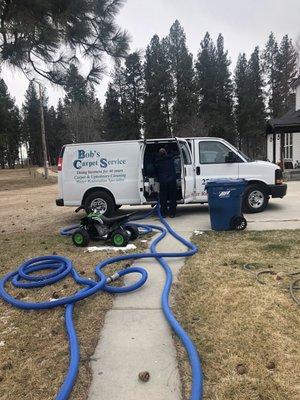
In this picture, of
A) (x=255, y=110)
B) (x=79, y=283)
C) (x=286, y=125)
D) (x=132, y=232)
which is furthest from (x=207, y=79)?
(x=79, y=283)

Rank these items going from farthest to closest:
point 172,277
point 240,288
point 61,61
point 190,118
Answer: point 190,118 → point 61,61 → point 172,277 → point 240,288

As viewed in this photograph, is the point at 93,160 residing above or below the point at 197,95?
below

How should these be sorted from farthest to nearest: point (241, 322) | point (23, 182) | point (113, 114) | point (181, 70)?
1. point (113, 114)
2. point (181, 70)
3. point (23, 182)
4. point (241, 322)

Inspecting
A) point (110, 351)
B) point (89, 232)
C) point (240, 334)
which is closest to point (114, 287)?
point (110, 351)

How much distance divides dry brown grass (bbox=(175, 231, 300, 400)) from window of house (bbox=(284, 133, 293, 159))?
879 inches

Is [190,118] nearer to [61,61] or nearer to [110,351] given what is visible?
[61,61]

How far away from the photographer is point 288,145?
27531 mm

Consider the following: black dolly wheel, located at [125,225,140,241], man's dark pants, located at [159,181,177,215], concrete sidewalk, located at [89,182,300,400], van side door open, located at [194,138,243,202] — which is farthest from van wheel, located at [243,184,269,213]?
concrete sidewalk, located at [89,182,300,400]

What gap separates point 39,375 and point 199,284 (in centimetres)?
231

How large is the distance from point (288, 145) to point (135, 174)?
20399 millimetres

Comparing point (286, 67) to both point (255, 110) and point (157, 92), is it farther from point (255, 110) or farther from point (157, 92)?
point (157, 92)

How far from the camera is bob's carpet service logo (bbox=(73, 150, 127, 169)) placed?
390 inches

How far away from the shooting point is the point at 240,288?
4.59 m

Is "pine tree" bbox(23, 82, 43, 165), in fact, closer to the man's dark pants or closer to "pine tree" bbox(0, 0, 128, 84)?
"pine tree" bbox(0, 0, 128, 84)
